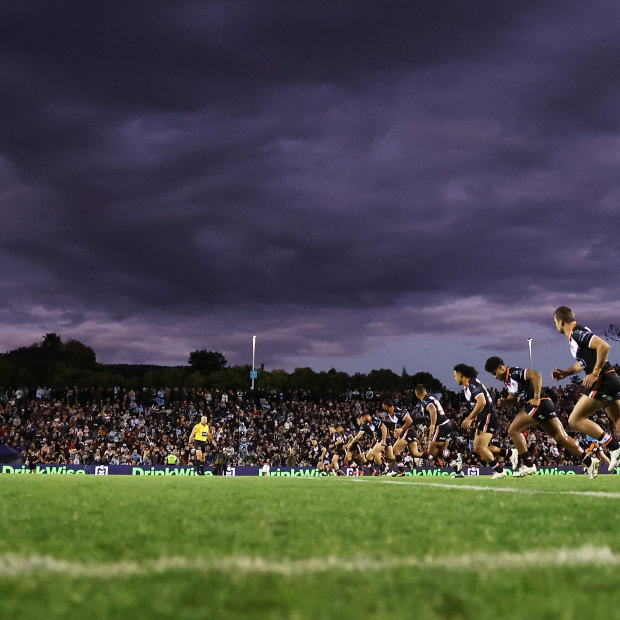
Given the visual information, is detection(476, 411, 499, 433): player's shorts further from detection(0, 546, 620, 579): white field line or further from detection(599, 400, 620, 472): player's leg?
detection(0, 546, 620, 579): white field line

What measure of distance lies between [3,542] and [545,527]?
3.69m

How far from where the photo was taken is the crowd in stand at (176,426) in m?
37.6

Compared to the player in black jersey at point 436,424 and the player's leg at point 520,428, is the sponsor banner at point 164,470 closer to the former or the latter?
the player in black jersey at point 436,424

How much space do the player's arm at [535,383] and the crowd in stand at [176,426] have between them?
2289cm

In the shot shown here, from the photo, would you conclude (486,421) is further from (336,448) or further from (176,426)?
(176,426)

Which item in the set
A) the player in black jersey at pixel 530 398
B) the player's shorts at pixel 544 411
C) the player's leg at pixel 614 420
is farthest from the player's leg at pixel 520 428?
the player's leg at pixel 614 420

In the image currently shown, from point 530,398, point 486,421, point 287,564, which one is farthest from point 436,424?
point 287,564

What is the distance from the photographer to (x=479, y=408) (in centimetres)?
1666

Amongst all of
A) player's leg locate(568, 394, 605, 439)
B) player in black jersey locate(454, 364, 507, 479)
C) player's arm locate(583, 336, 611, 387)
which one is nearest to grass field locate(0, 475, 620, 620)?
player's arm locate(583, 336, 611, 387)

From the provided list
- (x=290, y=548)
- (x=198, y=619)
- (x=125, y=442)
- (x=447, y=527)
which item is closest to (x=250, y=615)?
(x=198, y=619)

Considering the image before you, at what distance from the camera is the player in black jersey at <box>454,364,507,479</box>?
643 inches

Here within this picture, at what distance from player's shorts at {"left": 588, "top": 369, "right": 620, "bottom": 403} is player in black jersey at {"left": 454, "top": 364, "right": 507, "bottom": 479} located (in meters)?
4.19

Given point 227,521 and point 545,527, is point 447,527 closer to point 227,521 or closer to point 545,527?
point 545,527

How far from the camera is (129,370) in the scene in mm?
117312
